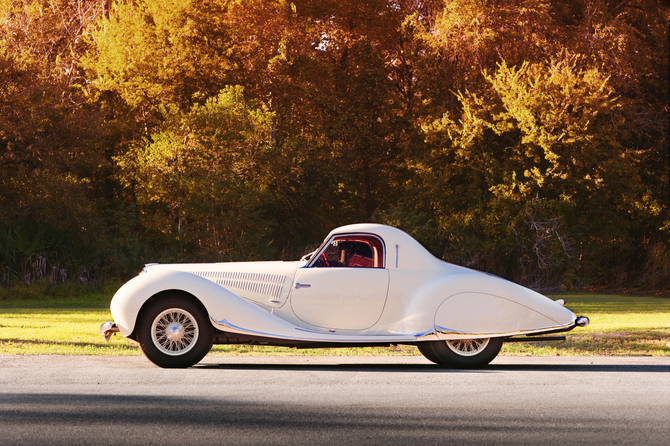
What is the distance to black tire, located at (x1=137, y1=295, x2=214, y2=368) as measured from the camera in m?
9.55

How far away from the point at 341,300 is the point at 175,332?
6.59ft

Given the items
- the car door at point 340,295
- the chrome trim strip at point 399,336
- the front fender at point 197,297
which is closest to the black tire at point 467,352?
the chrome trim strip at point 399,336

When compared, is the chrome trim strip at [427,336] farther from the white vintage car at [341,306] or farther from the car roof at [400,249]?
the car roof at [400,249]

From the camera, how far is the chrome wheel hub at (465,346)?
1005cm

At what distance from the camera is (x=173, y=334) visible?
9.59 meters

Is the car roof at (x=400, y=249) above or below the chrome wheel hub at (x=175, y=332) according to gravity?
above

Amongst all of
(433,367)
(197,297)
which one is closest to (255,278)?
(197,297)

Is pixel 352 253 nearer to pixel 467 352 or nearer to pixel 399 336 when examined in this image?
pixel 399 336

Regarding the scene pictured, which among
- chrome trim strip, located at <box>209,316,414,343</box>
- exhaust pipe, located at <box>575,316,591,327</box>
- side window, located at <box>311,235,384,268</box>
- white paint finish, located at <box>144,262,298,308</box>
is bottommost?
chrome trim strip, located at <box>209,316,414,343</box>

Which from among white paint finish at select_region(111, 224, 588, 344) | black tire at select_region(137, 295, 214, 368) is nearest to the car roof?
white paint finish at select_region(111, 224, 588, 344)

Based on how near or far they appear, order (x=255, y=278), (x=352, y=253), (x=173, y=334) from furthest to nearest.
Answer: (x=352, y=253)
(x=255, y=278)
(x=173, y=334)

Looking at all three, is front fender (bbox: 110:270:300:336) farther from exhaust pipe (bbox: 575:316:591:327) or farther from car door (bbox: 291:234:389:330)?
exhaust pipe (bbox: 575:316:591:327)

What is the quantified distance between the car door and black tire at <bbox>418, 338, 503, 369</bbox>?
37.0 inches

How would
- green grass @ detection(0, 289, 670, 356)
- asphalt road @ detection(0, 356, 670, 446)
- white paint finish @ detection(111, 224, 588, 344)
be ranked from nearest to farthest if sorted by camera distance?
asphalt road @ detection(0, 356, 670, 446) → white paint finish @ detection(111, 224, 588, 344) → green grass @ detection(0, 289, 670, 356)
